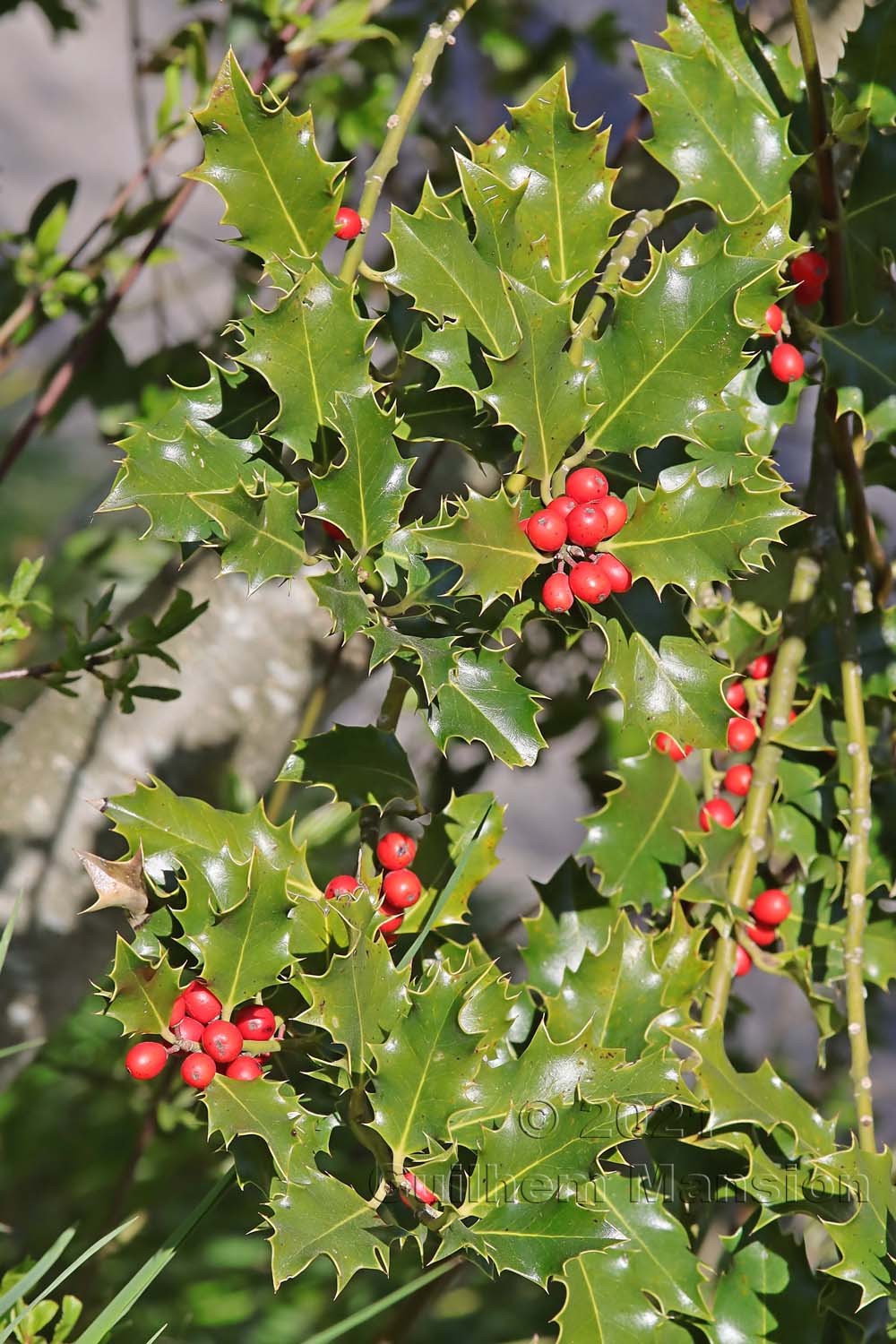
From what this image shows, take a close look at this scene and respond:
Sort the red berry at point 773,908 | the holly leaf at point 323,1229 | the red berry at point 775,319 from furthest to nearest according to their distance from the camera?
the red berry at point 773,908, the red berry at point 775,319, the holly leaf at point 323,1229

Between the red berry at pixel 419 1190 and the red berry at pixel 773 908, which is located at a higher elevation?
the red berry at pixel 419 1190

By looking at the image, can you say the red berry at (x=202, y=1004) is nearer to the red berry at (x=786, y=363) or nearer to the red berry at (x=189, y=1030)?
the red berry at (x=189, y=1030)

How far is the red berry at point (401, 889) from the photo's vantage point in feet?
2.56

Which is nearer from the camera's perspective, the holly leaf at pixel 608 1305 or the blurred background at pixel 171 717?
the holly leaf at pixel 608 1305

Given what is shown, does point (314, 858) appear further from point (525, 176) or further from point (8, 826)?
point (525, 176)

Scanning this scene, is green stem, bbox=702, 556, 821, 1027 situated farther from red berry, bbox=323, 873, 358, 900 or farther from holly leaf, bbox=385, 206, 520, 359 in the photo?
holly leaf, bbox=385, 206, 520, 359

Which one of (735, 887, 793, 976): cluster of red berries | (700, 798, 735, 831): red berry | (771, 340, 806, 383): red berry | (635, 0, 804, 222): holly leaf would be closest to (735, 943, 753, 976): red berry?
(735, 887, 793, 976): cluster of red berries

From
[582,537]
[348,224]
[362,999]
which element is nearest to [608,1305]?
[362,999]

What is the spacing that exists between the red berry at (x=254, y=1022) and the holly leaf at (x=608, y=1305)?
0.23 metres

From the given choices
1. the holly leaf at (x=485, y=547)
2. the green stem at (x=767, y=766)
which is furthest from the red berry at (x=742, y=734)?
the holly leaf at (x=485, y=547)

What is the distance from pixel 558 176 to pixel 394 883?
0.48 meters

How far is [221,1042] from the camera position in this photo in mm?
684

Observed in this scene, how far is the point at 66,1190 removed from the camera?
1673 mm

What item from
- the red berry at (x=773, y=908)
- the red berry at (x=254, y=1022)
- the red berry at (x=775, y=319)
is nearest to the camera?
the red berry at (x=254, y=1022)
